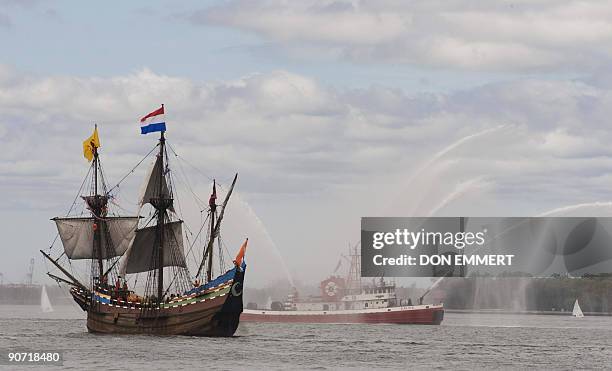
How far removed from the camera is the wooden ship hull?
144625 mm

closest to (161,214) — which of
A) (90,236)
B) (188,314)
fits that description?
(188,314)

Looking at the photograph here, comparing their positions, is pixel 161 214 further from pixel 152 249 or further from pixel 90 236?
pixel 90 236

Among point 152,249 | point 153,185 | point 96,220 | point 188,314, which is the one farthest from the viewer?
point 96,220

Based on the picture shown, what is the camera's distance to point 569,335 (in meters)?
178

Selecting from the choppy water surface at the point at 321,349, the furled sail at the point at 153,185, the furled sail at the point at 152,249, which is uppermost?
the furled sail at the point at 153,185

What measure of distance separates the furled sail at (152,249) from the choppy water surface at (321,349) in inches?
426

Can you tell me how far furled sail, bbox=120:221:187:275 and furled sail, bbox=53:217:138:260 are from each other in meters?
9.14

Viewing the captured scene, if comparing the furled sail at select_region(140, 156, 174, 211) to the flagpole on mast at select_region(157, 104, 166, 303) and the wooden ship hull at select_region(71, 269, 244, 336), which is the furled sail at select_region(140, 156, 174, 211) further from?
the wooden ship hull at select_region(71, 269, 244, 336)

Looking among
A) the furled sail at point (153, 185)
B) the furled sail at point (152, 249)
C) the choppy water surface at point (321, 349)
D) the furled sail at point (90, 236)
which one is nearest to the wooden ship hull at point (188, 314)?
the choppy water surface at point (321, 349)

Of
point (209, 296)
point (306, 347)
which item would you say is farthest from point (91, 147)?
point (306, 347)

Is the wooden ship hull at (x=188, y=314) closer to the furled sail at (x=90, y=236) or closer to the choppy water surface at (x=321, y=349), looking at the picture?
the choppy water surface at (x=321, y=349)

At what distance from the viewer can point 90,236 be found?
168 meters

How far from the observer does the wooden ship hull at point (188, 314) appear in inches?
5694

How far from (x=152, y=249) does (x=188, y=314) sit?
1419 cm
